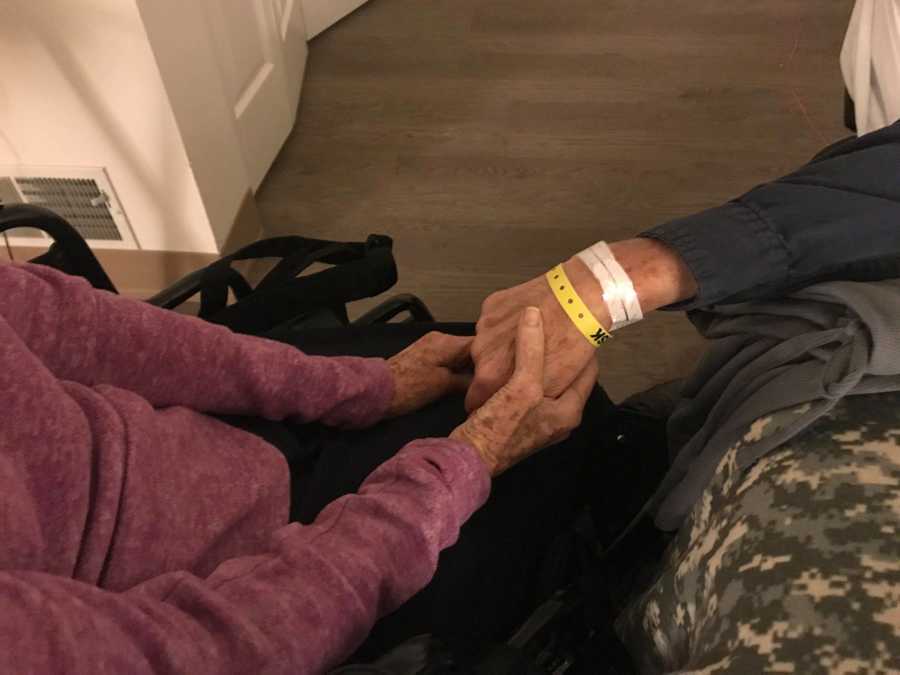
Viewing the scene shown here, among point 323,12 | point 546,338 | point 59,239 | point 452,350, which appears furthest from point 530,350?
point 323,12

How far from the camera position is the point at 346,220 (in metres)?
1.84

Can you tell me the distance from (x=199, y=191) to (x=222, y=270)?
619mm

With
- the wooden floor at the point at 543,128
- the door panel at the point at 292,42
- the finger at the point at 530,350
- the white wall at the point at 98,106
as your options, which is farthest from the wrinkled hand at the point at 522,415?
the door panel at the point at 292,42

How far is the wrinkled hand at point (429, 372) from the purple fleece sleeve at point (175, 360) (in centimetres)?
2

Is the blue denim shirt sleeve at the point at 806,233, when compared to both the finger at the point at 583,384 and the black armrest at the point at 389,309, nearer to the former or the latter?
the finger at the point at 583,384

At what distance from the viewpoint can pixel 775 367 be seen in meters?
0.67

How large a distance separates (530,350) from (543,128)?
1.36 meters

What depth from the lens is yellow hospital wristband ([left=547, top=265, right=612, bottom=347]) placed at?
815 millimetres

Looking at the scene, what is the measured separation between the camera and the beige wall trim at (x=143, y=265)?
5.30ft

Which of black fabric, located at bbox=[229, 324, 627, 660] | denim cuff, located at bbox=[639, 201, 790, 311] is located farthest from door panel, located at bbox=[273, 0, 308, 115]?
denim cuff, located at bbox=[639, 201, 790, 311]

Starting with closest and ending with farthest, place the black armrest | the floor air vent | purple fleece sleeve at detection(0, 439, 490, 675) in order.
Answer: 1. purple fleece sleeve at detection(0, 439, 490, 675)
2. the black armrest
3. the floor air vent

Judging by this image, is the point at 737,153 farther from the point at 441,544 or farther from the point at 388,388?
the point at 441,544

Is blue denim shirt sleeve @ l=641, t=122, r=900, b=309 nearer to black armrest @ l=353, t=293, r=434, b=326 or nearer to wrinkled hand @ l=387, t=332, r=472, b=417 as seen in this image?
wrinkled hand @ l=387, t=332, r=472, b=417

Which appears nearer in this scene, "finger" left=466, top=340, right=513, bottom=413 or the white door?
"finger" left=466, top=340, right=513, bottom=413
